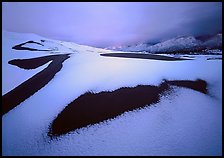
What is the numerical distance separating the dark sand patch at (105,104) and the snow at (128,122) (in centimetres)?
63

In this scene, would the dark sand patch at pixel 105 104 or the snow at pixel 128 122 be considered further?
the dark sand patch at pixel 105 104

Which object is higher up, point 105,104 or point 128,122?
point 105,104

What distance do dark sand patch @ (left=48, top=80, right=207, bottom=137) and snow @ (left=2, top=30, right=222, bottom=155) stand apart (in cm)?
63

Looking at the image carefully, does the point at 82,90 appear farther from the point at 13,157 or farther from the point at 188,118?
the point at 188,118

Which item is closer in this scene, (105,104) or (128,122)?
(128,122)

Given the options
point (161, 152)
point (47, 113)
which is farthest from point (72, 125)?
point (161, 152)

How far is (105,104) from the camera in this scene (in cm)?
1703

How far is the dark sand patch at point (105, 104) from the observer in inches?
592

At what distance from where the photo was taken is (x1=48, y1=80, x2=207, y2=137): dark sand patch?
1504 cm

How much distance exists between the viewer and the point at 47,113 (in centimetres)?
1630

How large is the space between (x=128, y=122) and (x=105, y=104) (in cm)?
324

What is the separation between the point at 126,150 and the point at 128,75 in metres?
10.0

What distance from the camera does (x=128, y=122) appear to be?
587 inches

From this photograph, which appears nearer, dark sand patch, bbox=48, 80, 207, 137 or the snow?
the snow
